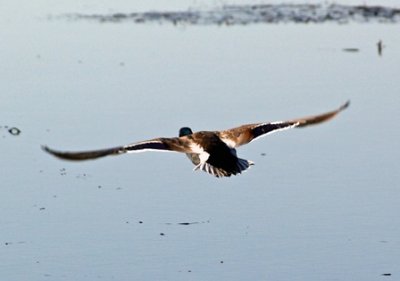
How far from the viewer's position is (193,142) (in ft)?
23.9

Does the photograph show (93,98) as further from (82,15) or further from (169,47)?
(82,15)

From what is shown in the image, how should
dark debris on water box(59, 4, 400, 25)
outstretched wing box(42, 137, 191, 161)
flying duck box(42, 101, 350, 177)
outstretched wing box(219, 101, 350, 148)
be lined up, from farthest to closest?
dark debris on water box(59, 4, 400, 25) < outstretched wing box(219, 101, 350, 148) < flying duck box(42, 101, 350, 177) < outstretched wing box(42, 137, 191, 161)

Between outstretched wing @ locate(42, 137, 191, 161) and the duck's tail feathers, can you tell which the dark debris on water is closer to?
outstretched wing @ locate(42, 137, 191, 161)

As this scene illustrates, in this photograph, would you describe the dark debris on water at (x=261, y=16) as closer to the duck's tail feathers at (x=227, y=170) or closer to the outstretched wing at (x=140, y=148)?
the outstretched wing at (x=140, y=148)

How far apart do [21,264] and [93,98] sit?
510 centimetres

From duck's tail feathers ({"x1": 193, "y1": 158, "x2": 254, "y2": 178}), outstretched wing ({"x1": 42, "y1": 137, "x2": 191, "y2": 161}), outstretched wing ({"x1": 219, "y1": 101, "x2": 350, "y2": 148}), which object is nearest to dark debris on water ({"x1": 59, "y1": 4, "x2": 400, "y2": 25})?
outstretched wing ({"x1": 219, "y1": 101, "x2": 350, "y2": 148})

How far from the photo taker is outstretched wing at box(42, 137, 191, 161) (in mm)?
6188

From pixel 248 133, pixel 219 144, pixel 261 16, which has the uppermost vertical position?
pixel 261 16

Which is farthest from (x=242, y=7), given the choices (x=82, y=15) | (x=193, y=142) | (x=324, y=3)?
(x=193, y=142)

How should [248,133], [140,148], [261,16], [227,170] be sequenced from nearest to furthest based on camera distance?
[140,148] → [227,170] → [248,133] → [261,16]

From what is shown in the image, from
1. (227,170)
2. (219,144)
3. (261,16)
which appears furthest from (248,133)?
(261,16)

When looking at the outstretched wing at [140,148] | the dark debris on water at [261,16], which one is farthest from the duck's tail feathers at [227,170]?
the dark debris on water at [261,16]

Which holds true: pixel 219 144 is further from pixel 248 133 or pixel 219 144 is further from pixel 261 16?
pixel 261 16

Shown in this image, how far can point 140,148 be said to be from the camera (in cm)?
689
